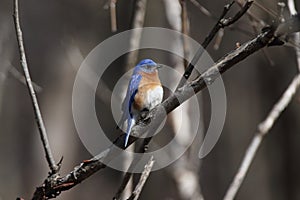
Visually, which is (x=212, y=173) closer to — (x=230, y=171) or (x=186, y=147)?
(x=230, y=171)

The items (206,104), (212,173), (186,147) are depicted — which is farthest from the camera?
(212,173)

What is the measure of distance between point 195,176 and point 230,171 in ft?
6.94

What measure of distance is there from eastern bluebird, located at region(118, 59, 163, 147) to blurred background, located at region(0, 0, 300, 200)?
1998mm

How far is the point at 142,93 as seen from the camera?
5.35ft

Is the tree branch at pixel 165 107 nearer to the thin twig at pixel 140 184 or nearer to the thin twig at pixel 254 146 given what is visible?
the thin twig at pixel 140 184

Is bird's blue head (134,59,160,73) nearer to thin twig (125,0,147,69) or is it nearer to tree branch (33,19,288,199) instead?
thin twig (125,0,147,69)

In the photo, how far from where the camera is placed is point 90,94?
9.77ft

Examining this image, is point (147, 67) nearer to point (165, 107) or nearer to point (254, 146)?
point (254, 146)

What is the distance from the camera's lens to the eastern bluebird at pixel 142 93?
1571mm

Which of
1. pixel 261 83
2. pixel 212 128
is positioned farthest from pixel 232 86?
pixel 212 128

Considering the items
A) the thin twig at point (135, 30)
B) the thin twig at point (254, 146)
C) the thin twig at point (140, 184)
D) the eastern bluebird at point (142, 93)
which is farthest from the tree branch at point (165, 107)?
the thin twig at point (135, 30)

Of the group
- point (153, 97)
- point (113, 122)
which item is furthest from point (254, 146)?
point (113, 122)

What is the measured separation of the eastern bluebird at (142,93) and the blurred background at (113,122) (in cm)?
200

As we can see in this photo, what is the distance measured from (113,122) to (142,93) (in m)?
2.33
